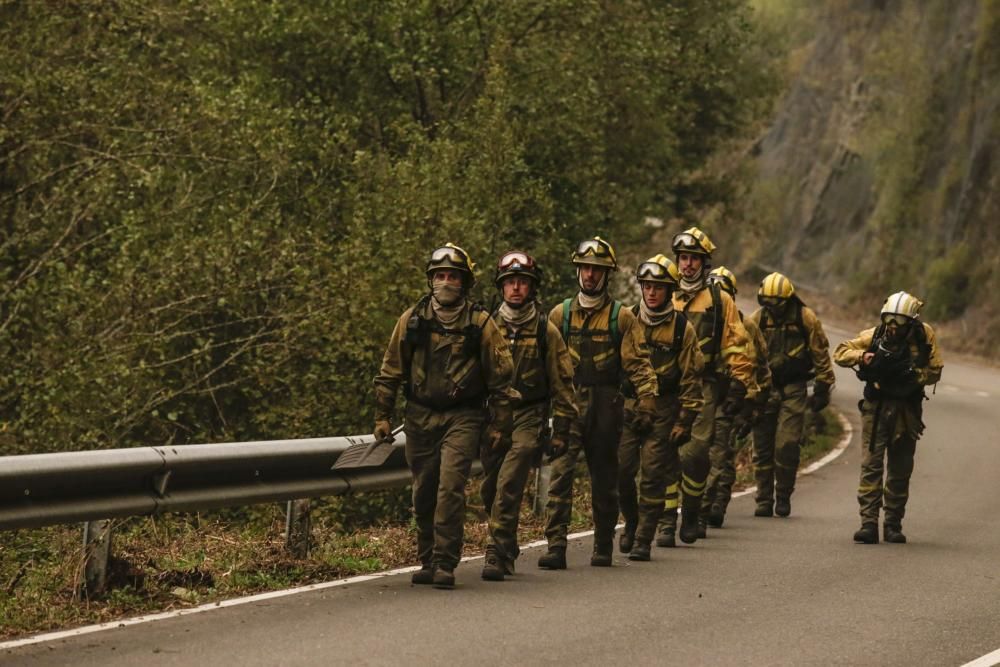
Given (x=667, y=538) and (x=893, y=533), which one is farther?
(x=893, y=533)

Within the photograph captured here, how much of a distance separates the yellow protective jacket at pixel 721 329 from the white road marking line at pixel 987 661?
507 centimetres

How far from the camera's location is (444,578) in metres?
10.2

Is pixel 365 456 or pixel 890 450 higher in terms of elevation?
pixel 365 456

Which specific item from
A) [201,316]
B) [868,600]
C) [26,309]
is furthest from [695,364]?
[201,316]

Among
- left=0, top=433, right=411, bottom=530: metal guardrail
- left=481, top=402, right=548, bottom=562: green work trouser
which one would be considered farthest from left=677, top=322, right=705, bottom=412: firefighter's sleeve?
left=0, top=433, right=411, bottom=530: metal guardrail

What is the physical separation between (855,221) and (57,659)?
5804cm

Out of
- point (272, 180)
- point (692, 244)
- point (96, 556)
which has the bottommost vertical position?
point (96, 556)

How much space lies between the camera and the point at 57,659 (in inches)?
298

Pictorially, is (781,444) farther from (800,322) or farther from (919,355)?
(919,355)

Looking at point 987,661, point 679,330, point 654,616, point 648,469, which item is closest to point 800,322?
point 679,330

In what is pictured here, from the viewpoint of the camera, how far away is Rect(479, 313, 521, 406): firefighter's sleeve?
10.4 m

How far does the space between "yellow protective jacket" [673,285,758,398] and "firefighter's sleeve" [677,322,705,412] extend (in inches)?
39.3

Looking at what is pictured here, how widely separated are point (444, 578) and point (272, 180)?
13722 mm

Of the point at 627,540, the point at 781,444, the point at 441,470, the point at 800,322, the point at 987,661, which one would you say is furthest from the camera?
the point at 781,444
